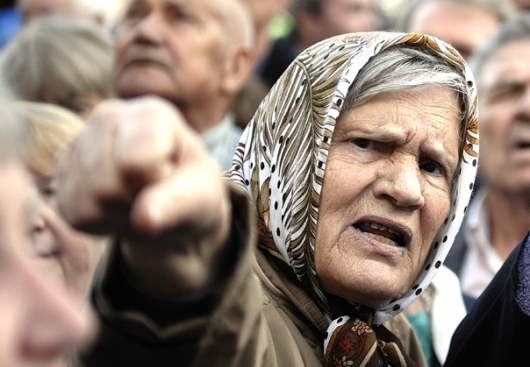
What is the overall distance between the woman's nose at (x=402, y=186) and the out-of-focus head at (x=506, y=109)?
6.20 feet

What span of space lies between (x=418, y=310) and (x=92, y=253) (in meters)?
1.10

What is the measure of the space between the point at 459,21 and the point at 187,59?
5.60 feet

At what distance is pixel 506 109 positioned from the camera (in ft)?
14.2

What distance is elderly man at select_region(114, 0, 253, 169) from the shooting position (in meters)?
4.31

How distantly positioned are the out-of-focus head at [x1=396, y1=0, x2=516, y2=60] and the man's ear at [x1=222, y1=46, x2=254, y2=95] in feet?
3.33

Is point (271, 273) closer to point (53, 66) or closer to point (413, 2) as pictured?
point (53, 66)

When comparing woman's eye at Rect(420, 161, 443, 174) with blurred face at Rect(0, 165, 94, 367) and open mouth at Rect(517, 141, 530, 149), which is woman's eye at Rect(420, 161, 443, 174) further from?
open mouth at Rect(517, 141, 530, 149)

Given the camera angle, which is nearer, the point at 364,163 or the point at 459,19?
the point at 364,163

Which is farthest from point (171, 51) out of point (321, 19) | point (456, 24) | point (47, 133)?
point (321, 19)

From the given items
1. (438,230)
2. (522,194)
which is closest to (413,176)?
(438,230)

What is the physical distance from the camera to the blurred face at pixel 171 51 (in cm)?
430

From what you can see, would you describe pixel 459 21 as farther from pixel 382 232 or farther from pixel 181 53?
pixel 382 232

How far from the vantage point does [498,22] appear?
18.1 feet

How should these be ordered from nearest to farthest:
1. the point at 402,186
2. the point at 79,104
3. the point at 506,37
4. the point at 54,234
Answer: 1. the point at 402,186
2. the point at 54,234
3. the point at 79,104
4. the point at 506,37
